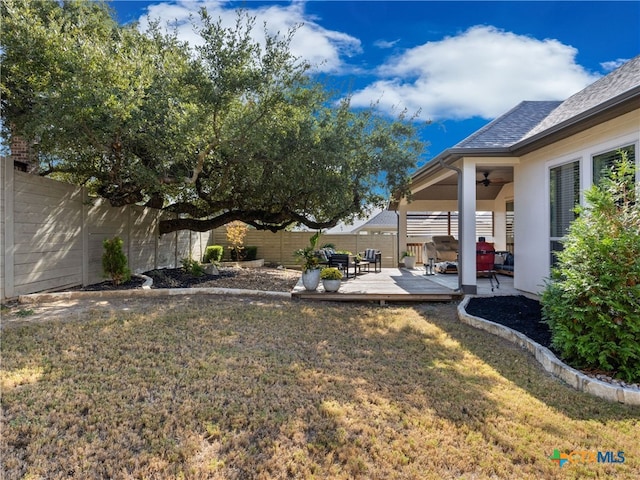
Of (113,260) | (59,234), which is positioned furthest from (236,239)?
(59,234)

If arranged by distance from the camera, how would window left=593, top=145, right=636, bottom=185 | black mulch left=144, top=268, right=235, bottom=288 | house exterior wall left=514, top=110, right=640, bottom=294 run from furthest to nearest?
1. black mulch left=144, top=268, right=235, bottom=288
2. house exterior wall left=514, top=110, right=640, bottom=294
3. window left=593, top=145, right=636, bottom=185

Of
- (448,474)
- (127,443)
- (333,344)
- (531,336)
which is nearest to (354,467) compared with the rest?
(448,474)

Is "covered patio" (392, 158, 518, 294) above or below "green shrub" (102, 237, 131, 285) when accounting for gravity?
above

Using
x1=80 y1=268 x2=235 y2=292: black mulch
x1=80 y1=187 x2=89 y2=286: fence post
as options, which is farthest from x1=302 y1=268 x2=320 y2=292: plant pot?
x1=80 y1=187 x2=89 y2=286: fence post

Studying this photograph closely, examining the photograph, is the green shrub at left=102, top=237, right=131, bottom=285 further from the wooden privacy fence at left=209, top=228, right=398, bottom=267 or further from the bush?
the wooden privacy fence at left=209, top=228, right=398, bottom=267

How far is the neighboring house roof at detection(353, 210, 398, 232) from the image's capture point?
969 inches

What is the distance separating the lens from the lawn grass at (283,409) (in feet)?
8.01

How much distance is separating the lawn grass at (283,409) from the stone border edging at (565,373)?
0.14 metres

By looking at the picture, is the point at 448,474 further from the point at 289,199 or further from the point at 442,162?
the point at 289,199

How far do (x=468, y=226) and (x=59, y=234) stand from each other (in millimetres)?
8699

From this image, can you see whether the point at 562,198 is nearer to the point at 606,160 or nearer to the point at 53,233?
the point at 606,160

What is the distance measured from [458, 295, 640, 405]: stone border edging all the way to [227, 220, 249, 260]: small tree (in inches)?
437

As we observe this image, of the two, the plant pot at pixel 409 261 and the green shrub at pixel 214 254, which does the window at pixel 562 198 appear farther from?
the green shrub at pixel 214 254

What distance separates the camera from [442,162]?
8.24 m
